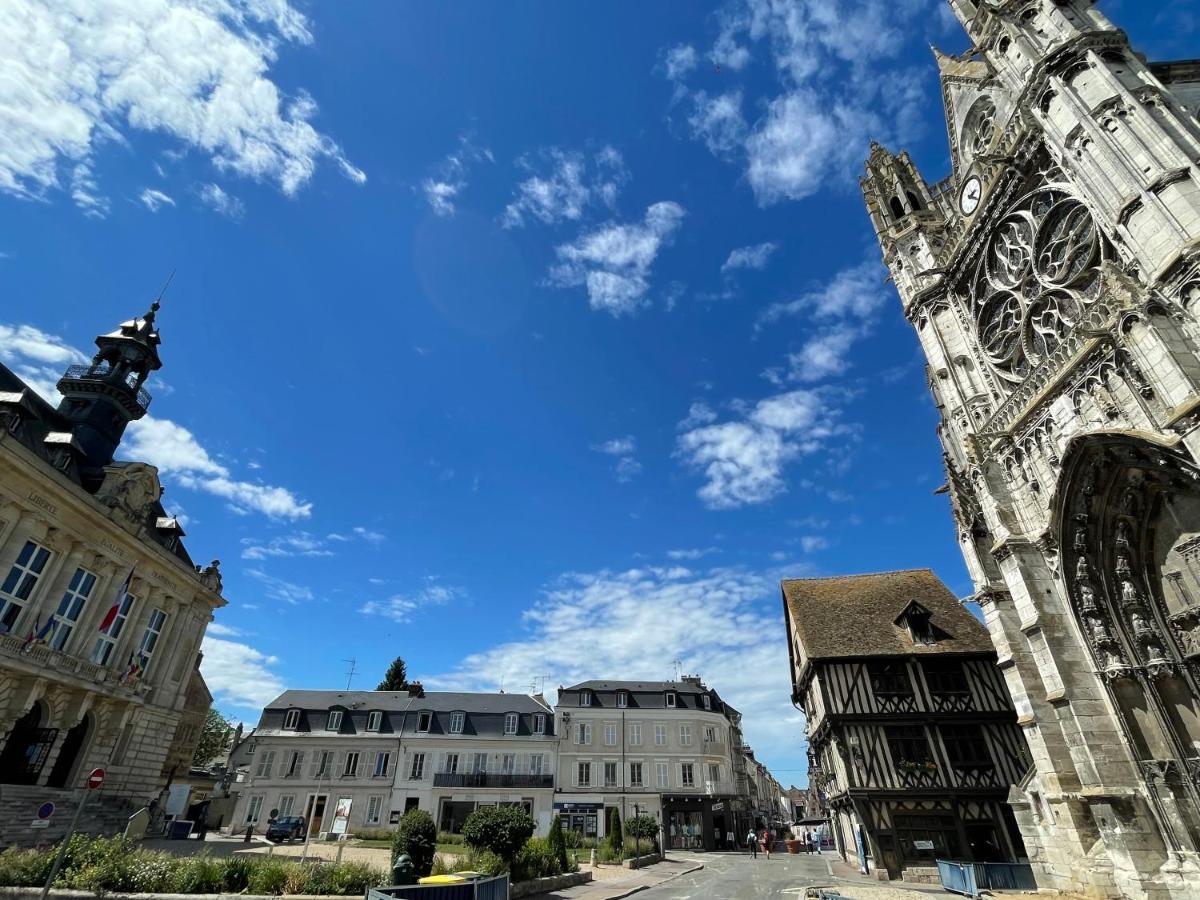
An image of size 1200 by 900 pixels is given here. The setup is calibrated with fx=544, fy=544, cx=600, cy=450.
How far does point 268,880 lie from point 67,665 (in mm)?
13183

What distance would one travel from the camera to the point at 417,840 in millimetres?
11820

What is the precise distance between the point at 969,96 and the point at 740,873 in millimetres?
29962

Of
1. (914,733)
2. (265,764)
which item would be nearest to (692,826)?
(914,733)

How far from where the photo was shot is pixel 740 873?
20.2 m

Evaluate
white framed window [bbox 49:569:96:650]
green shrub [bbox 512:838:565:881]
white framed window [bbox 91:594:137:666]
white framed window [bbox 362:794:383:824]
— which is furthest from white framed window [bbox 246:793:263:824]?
green shrub [bbox 512:838:565:881]

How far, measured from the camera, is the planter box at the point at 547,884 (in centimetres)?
1342

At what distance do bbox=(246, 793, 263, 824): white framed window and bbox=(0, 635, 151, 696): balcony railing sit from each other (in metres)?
17.3

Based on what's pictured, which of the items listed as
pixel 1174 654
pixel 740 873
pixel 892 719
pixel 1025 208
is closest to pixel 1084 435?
pixel 1174 654

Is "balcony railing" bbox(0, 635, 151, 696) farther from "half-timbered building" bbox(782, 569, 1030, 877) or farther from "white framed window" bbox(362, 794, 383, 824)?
"half-timbered building" bbox(782, 569, 1030, 877)

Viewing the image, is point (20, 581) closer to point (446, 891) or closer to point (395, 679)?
point (446, 891)

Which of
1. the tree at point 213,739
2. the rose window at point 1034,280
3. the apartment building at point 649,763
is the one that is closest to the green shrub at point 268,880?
the rose window at point 1034,280

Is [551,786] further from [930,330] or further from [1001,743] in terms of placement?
[930,330]

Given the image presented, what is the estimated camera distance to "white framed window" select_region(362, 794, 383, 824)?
110ft

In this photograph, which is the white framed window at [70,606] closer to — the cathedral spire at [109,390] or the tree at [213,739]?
the cathedral spire at [109,390]
